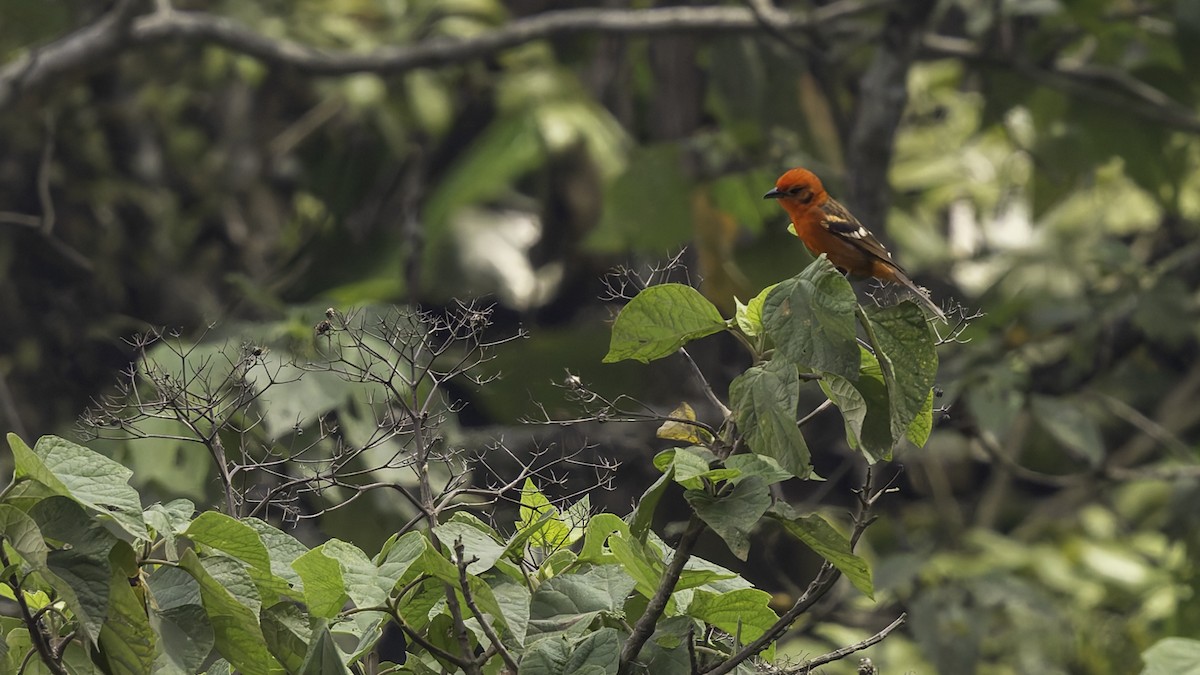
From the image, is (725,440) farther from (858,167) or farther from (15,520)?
→ (858,167)

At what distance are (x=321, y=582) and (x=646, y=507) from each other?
28cm

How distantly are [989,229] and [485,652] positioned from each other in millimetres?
5407

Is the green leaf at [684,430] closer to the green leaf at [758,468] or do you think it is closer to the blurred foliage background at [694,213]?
the green leaf at [758,468]

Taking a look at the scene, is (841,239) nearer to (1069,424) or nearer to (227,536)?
(227,536)

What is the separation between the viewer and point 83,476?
1.12 metres

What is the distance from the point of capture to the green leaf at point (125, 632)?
3.60ft

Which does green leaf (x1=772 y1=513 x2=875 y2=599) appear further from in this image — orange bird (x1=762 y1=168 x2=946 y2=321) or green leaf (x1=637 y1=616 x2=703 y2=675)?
orange bird (x1=762 y1=168 x2=946 y2=321)

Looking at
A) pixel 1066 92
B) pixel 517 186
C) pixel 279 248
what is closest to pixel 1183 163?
pixel 1066 92

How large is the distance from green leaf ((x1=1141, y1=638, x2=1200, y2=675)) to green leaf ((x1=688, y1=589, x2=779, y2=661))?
70cm

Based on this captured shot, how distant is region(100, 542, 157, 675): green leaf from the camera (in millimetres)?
1098

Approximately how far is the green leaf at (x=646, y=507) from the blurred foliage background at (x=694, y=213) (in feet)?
4.29

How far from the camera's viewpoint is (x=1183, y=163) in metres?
4.15

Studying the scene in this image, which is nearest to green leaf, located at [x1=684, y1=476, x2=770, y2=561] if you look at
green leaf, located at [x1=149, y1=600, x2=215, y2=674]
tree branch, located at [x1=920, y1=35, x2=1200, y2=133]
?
green leaf, located at [x1=149, y1=600, x2=215, y2=674]

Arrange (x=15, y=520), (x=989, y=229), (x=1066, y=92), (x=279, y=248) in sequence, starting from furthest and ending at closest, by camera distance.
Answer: (x=989, y=229)
(x=279, y=248)
(x=1066, y=92)
(x=15, y=520)
